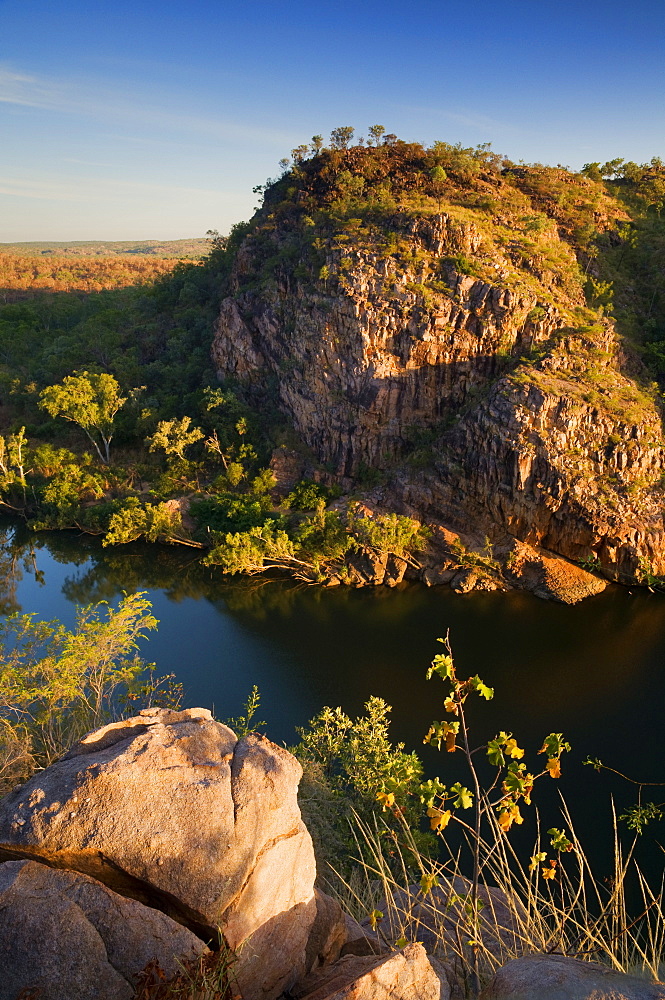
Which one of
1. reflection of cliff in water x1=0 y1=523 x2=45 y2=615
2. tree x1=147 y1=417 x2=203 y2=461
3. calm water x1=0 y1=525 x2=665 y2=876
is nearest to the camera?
calm water x1=0 y1=525 x2=665 y2=876

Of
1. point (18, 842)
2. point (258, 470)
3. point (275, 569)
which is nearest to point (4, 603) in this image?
point (275, 569)

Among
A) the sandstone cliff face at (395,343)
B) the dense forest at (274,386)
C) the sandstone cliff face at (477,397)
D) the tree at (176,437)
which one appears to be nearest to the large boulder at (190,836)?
the dense forest at (274,386)

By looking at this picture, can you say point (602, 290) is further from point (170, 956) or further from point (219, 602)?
point (170, 956)

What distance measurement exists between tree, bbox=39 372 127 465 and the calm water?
9.90 meters

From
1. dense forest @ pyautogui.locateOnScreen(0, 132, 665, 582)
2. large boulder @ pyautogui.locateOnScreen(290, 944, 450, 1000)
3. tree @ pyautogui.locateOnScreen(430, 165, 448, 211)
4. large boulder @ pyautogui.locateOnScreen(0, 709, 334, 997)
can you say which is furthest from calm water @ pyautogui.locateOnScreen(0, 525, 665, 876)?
tree @ pyautogui.locateOnScreen(430, 165, 448, 211)

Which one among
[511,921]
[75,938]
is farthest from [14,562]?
[511,921]

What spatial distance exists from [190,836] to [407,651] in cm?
1926

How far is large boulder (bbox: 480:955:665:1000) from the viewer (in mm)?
4164

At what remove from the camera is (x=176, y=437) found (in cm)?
3703

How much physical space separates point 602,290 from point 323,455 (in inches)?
769

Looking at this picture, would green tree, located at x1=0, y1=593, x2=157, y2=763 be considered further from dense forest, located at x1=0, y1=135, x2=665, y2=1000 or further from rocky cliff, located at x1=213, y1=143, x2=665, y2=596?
rocky cliff, located at x1=213, y1=143, x2=665, y2=596

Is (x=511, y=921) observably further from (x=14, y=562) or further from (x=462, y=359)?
(x=14, y=562)

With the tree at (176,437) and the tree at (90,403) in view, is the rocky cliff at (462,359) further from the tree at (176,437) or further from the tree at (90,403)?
the tree at (90,403)

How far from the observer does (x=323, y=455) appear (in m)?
35.3
